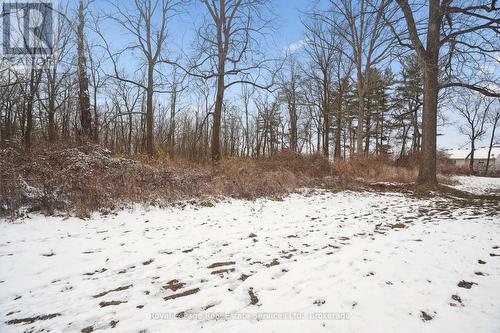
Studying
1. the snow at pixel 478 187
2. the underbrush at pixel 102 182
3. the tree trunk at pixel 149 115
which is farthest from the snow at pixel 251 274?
the tree trunk at pixel 149 115

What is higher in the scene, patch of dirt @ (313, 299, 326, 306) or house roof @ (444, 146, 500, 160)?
house roof @ (444, 146, 500, 160)

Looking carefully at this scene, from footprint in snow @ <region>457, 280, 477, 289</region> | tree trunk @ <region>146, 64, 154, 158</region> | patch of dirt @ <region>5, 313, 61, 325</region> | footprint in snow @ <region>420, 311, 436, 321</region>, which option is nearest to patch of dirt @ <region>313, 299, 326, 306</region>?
footprint in snow @ <region>420, 311, 436, 321</region>

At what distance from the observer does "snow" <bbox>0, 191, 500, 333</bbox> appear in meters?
2.17

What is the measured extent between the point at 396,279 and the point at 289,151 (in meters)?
11.5

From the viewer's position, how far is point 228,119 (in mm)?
39969

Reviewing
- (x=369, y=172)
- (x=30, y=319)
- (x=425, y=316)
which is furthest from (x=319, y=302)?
(x=369, y=172)

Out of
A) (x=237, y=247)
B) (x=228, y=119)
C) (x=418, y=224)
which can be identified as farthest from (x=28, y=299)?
(x=228, y=119)

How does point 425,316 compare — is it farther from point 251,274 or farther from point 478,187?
point 478,187

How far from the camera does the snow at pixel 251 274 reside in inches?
85.4

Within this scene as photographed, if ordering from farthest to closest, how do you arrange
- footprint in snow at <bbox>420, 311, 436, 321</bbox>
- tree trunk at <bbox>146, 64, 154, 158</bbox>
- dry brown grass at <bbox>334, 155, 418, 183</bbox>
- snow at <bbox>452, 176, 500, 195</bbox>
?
tree trunk at <bbox>146, 64, 154, 158</bbox>
dry brown grass at <bbox>334, 155, 418, 183</bbox>
snow at <bbox>452, 176, 500, 195</bbox>
footprint in snow at <bbox>420, 311, 436, 321</bbox>

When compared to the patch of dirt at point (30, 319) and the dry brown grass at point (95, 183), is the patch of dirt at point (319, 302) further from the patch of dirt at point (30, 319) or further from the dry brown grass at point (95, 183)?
the dry brown grass at point (95, 183)

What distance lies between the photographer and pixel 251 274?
3.02 meters

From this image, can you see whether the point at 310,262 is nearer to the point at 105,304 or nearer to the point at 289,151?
the point at 105,304

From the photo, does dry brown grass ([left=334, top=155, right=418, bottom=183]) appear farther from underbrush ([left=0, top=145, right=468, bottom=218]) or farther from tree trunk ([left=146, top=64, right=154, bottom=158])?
tree trunk ([left=146, top=64, right=154, bottom=158])
